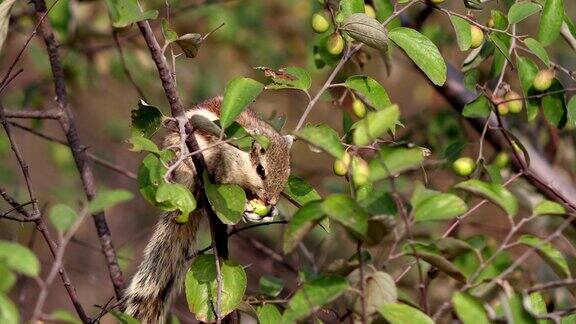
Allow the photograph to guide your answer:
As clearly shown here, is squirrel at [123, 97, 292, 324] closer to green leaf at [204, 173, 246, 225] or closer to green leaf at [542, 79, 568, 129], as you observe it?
green leaf at [204, 173, 246, 225]

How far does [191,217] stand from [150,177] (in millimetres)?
589

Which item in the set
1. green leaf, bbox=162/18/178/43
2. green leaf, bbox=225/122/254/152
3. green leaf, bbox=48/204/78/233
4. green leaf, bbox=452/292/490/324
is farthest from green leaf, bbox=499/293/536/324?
green leaf, bbox=162/18/178/43

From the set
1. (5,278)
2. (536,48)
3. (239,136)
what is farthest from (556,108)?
(5,278)

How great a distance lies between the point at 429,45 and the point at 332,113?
295cm

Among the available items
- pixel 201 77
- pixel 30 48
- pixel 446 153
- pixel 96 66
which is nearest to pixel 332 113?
pixel 201 77

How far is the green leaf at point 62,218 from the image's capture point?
114 centimetres

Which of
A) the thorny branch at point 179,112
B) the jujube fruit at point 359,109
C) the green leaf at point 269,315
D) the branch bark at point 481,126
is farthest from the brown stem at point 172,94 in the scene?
the branch bark at point 481,126

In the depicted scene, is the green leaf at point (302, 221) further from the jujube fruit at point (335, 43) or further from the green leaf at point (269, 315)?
the jujube fruit at point (335, 43)

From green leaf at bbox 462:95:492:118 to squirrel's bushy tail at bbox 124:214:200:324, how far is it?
613mm

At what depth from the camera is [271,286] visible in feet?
5.62

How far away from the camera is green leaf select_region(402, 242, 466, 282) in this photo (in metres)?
1.25

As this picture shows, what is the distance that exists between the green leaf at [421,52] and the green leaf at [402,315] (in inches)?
20.2

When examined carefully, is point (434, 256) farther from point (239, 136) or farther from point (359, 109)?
point (359, 109)

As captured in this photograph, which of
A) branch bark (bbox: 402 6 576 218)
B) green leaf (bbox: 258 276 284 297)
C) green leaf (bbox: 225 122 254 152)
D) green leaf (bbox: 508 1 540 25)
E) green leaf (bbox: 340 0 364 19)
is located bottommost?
branch bark (bbox: 402 6 576 218)
